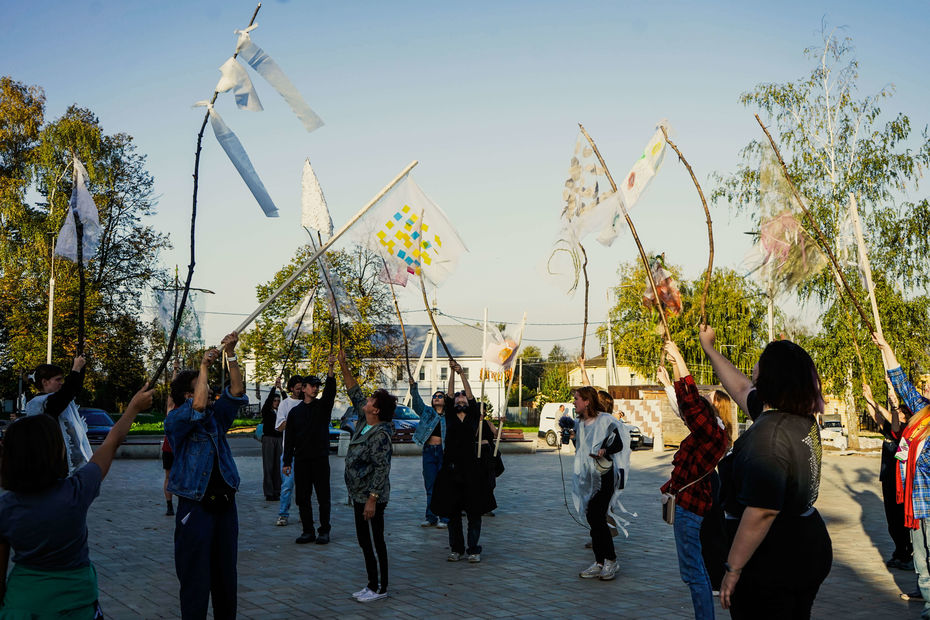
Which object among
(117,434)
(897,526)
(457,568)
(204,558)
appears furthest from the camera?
(897,526)

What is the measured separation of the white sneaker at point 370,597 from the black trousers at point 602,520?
6.98 ft

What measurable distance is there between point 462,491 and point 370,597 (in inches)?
82.4

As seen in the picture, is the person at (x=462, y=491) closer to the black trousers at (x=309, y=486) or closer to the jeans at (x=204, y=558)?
the black trousers at (x=309, y=486)

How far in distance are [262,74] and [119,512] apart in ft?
29.0

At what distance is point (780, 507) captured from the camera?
3324 mm

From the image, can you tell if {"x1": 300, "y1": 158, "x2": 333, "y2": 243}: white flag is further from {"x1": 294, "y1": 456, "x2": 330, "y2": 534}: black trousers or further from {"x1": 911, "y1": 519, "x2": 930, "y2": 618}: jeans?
{"x1": 911, "y1": 519, "x2": 930, "y2": 618}: jeans

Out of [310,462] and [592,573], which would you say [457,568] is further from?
[310,462]

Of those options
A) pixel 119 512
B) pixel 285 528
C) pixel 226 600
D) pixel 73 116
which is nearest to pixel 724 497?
pixel 226 600

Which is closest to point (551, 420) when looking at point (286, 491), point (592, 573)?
point (286, 491)

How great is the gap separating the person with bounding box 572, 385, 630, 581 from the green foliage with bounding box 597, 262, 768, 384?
3622 centimetres

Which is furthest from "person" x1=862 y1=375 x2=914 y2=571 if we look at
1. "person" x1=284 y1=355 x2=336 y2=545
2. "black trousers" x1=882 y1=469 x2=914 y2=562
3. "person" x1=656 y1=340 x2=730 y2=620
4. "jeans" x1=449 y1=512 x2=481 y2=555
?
"person" x1=284 y1=355 x2=336 y2=545

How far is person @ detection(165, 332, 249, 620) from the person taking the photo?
213 inches

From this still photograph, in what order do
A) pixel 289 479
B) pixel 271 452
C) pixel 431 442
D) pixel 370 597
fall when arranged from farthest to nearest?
1. pixel 271 452
2. pixel 431 442
3. pixel 289 479
4. pixel 370 597

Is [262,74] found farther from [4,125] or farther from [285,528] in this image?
[4,125]
